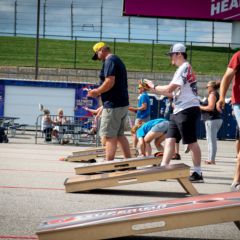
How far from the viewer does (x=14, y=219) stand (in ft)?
22.1

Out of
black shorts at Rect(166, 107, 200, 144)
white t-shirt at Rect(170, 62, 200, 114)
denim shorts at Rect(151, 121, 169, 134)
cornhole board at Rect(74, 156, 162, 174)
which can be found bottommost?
cornhole board at Rect(74, 156, 162, 174)

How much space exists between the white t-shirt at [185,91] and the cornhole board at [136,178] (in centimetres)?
138

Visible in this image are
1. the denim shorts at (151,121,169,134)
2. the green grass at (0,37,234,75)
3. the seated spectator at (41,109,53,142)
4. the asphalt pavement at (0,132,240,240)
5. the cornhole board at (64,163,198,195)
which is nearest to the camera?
the asphalt pavement at (0,132,240,240)

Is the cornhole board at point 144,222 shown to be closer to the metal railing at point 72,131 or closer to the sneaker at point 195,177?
the sneaker at point 195,177

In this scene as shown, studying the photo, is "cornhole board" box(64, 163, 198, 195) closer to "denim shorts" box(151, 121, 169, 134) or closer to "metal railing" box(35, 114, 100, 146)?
"denim shorts" box(151, 121, 169, 134)

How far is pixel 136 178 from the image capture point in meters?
8.59

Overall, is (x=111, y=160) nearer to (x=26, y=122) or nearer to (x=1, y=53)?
(x=26, y=122)

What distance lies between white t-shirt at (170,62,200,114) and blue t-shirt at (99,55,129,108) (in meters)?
0.90

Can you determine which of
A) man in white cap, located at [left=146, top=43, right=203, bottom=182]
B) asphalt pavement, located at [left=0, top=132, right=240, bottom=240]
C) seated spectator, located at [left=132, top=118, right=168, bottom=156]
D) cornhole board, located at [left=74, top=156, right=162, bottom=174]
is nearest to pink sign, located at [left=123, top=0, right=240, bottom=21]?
asphalt pavement, located at [left=0, top=132, right=240, bottom=240]

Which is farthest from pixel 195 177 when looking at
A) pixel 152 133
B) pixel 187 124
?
pixel 152 133

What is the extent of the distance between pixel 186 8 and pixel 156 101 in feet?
38.4

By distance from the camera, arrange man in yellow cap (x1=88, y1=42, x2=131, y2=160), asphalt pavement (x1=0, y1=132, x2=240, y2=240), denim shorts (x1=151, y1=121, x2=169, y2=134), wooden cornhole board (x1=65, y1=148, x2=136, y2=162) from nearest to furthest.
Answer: asphalt pavement (x1=0, y1=132, x2=240, y2=240), man in yellow cap (x1=88, y1=42, x2=131, y2=160), denim shorts (x1=151, y1=121, x2=169, y2=134), wooden cornhole board (x1=65, y1=148, x2=136, y2=162)

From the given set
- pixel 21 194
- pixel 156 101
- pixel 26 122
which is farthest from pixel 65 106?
pixel 21 194

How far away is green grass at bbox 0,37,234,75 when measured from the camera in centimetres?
3975
